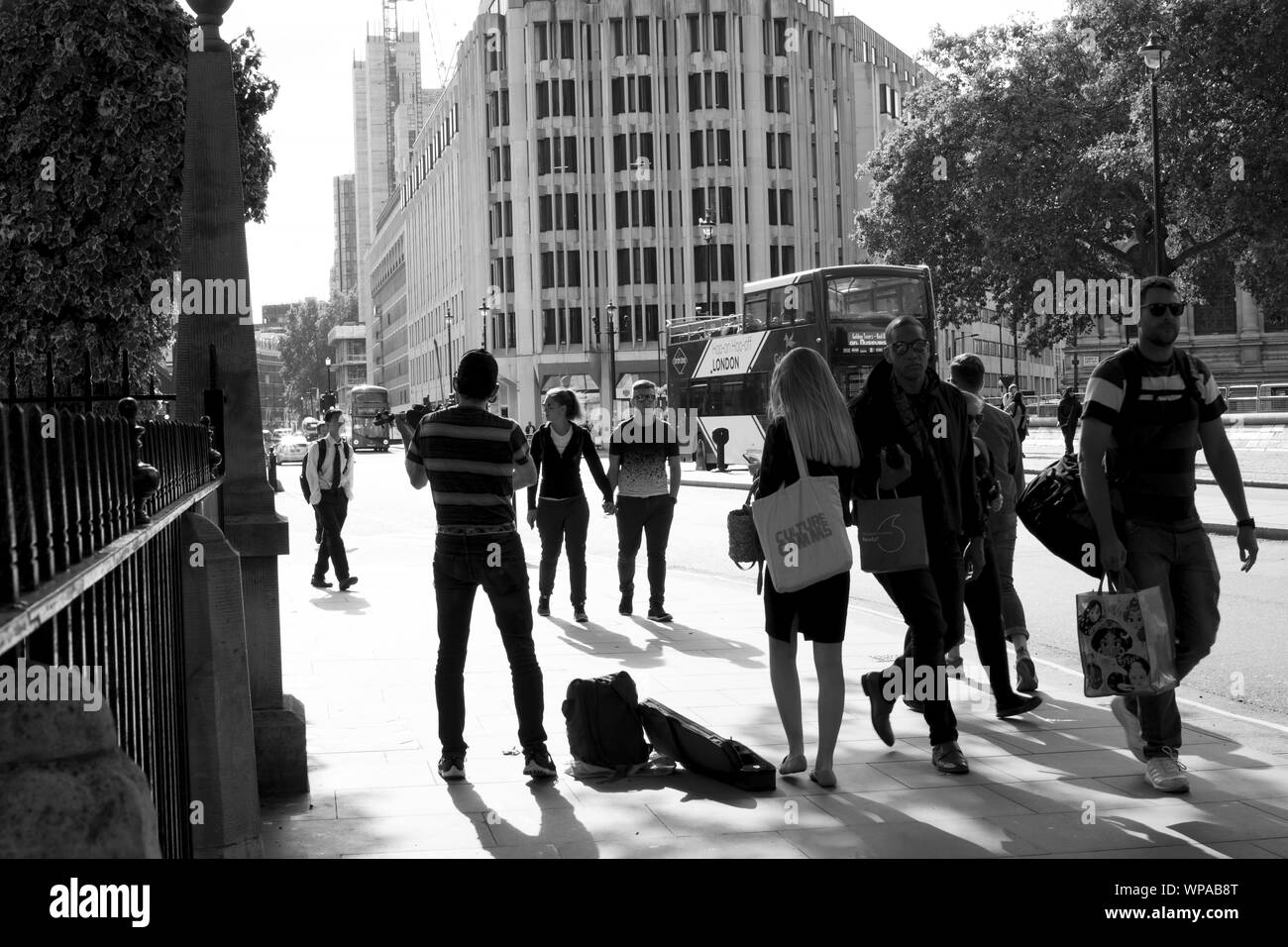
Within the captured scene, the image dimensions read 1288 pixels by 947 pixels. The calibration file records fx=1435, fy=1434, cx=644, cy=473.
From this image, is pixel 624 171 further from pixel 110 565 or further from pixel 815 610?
pixel 110 565

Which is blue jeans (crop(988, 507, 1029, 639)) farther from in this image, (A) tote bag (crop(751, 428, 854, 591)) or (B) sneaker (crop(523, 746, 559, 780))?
(B) sneaker (crop(523, 746, 559, 780))

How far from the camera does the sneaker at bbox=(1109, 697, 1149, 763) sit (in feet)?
18.7

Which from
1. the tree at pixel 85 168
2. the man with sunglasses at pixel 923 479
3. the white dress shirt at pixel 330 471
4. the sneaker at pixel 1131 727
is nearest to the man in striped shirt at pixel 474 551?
the man with sunglasses at pixel 923 479

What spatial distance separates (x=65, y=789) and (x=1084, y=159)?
35.7m

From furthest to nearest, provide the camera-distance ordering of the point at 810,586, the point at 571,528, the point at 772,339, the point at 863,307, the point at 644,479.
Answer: the point at 772,339
the point at 863,307
the point at 571,528
the point at 644,479
the point at 810,586

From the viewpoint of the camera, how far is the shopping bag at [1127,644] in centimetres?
539

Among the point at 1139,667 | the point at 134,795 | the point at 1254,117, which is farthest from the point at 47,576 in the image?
the point at 1254,117

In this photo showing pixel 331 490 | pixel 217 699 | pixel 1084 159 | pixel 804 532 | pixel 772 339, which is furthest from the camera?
pixel 1084 159

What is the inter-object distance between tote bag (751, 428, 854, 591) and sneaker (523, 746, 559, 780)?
47.3 inches

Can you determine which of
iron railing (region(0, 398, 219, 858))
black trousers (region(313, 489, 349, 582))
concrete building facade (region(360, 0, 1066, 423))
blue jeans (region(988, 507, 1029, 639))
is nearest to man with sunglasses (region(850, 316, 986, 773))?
blue jeans (region(988, 507, 1029, 639))

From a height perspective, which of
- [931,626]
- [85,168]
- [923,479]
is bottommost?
[931,626]

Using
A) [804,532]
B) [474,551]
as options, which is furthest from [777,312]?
[804,532]

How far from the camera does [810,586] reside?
581 cm
